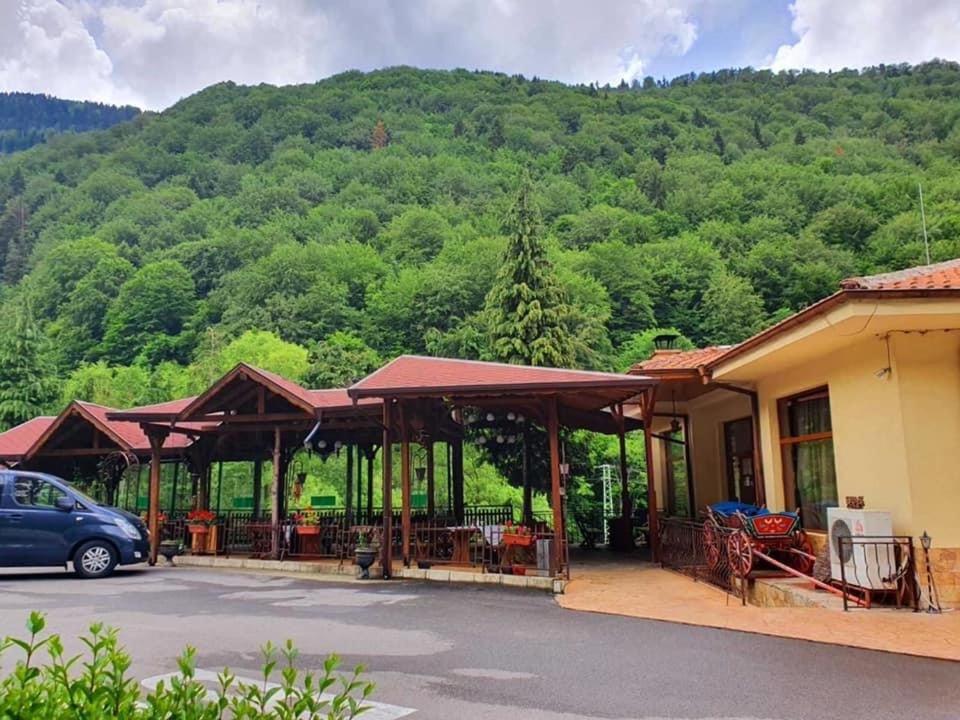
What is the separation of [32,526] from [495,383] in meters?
7.67

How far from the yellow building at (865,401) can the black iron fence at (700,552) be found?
1.45 meters

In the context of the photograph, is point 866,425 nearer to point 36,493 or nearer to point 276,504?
point 276,504

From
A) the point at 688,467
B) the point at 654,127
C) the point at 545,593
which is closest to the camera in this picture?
the point at 545,593

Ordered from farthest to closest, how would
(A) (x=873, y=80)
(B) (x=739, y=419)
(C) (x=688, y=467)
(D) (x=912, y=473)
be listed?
(A) (x=873, y=80) < (C) (x=688, y=467) < (B) (x=739, y=419) < (D) (x=912, y=473)

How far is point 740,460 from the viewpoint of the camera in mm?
14359

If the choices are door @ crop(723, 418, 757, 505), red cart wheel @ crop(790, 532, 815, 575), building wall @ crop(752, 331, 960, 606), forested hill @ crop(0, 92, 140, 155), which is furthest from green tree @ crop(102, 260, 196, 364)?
forested hill @ crop(0, 92, 140, 155)

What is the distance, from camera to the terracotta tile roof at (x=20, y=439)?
17.5m

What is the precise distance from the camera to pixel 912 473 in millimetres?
7750

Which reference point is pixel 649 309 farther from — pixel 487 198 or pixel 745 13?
pixel 487 198

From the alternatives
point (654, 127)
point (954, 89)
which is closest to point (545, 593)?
point (654, 127)

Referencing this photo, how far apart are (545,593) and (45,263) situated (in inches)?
2245

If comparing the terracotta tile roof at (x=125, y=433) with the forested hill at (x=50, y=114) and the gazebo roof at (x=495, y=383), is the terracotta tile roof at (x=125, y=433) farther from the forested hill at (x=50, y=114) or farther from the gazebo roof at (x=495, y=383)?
the forested hill at (x=50, y=114)

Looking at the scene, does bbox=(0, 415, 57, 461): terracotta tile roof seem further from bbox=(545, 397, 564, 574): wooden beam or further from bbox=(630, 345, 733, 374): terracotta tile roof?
bbox=(630, 345, 733, 374): terracotta tile roof

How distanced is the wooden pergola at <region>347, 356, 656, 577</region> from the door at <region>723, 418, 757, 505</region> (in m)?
2.57
